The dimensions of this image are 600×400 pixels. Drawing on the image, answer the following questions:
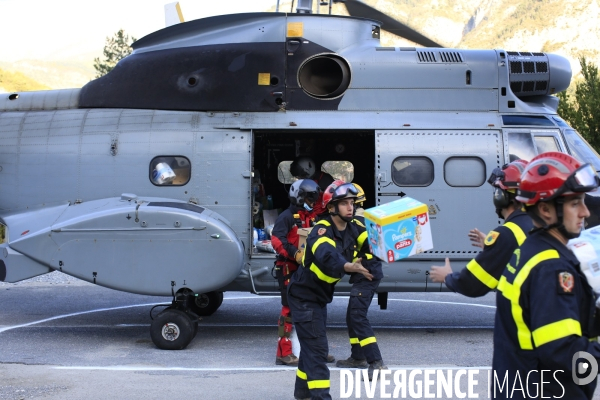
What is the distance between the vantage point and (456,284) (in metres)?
3.75

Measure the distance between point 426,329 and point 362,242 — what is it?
366cm

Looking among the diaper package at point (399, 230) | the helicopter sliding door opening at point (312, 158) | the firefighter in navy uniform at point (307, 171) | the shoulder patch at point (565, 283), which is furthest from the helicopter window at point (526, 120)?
the shoulder patch at point (565, 283)

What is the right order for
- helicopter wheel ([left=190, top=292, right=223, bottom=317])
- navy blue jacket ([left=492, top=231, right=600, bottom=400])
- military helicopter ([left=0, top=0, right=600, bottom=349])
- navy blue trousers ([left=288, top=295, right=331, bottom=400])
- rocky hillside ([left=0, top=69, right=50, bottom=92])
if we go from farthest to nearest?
rocky hillside ([left=0, top=69, right=50, bottom=92]) → helicopter wheel ([left=190, top=292, right=223, bottom=317]) → military helicopter ([left=0, top=0, right=600, bottom=349]) → navy blue trousers ([left=288, top=295, right=331, bottom=400]) → navy blue jacket ([left=492, top=231, right=600, bottom=400])

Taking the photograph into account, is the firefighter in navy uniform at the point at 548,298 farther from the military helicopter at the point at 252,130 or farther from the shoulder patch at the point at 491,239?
the military helicopter at the point at 252,130

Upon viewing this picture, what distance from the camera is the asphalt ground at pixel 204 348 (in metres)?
6.61

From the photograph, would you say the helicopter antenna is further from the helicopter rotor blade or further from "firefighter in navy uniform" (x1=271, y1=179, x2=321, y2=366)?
"firefighter in navy uniform" (x1=271, y1=179, x2=321, y2=366)

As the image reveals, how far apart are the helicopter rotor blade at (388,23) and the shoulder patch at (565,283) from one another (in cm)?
762

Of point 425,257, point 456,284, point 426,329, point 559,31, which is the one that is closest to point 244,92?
point 425,257

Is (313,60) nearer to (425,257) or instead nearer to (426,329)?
(425,257)

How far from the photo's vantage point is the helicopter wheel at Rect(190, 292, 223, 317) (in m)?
10.3

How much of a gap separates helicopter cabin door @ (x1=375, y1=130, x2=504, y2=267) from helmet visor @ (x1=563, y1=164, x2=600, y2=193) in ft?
18.4

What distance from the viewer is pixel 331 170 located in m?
10.9

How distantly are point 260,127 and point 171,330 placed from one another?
266 centimetres

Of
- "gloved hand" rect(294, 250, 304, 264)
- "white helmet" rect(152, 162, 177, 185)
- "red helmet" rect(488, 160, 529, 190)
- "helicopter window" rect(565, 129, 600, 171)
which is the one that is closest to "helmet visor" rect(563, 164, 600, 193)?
"red helmet" rect(488, 160, 529, 190)
